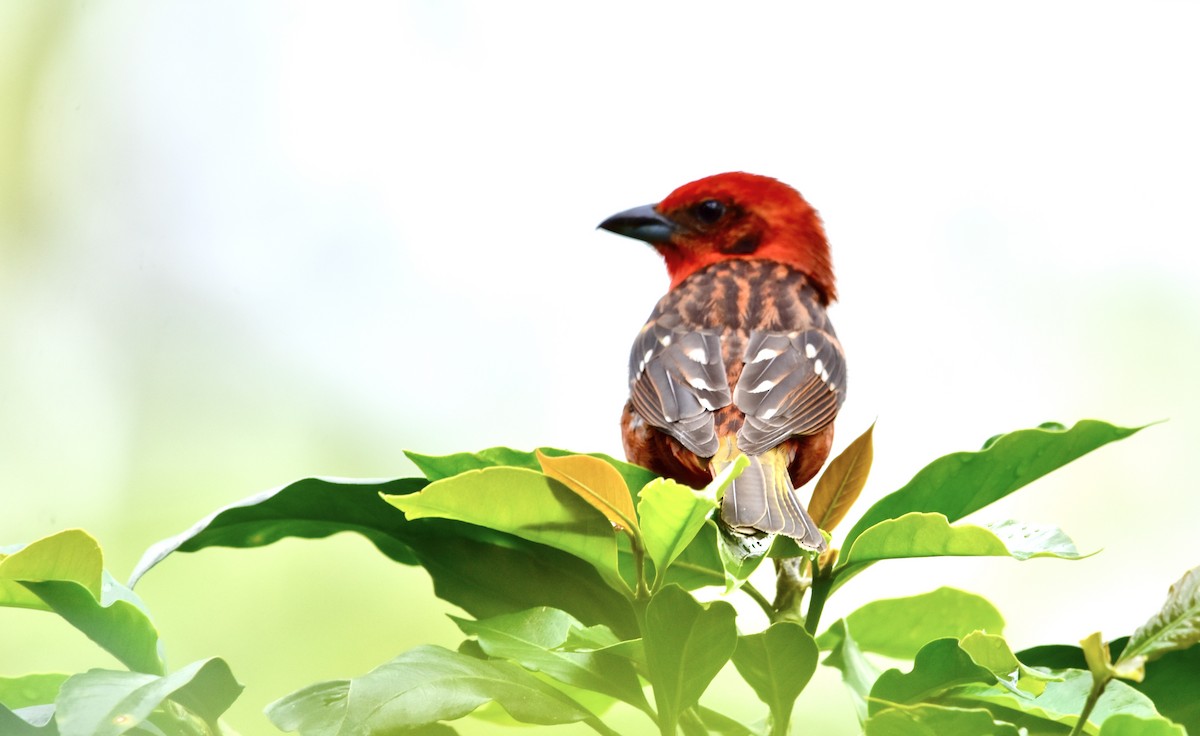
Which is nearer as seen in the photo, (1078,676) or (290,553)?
(1078,676)

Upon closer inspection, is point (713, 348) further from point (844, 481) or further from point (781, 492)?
point (844, 481)

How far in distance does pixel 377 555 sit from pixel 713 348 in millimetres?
2785

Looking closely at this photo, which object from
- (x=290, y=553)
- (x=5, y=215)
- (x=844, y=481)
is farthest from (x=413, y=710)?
(x=5, y=215)

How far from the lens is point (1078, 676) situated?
136cm

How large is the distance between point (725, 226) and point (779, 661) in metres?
2.64

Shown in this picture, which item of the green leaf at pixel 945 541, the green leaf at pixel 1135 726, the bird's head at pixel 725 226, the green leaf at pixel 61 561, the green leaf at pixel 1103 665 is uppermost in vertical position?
the bird's head at pixel 725 226

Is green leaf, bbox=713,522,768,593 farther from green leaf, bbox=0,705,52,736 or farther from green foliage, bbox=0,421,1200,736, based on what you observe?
green leaf, bbox=0,705,52,736

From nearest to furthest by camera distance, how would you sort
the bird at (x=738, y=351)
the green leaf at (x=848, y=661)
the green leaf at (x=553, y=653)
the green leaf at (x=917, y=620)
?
the green leaf at (x=553, y=653), the green leaf at (x=848, y=661), the green leaf at (x=917, y=620), the bird at (x=738, y=351)

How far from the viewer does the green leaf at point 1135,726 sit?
1.08m

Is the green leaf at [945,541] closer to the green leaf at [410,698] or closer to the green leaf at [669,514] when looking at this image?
the green leaf at [669,514]

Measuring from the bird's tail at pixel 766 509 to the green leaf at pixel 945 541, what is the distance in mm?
108

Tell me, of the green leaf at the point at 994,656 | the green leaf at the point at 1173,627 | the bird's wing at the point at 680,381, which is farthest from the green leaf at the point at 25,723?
the bird's wing at the point at 680,381

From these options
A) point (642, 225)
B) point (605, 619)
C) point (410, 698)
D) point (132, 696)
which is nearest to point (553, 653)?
point (605, 619)

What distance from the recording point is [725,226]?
374cm
